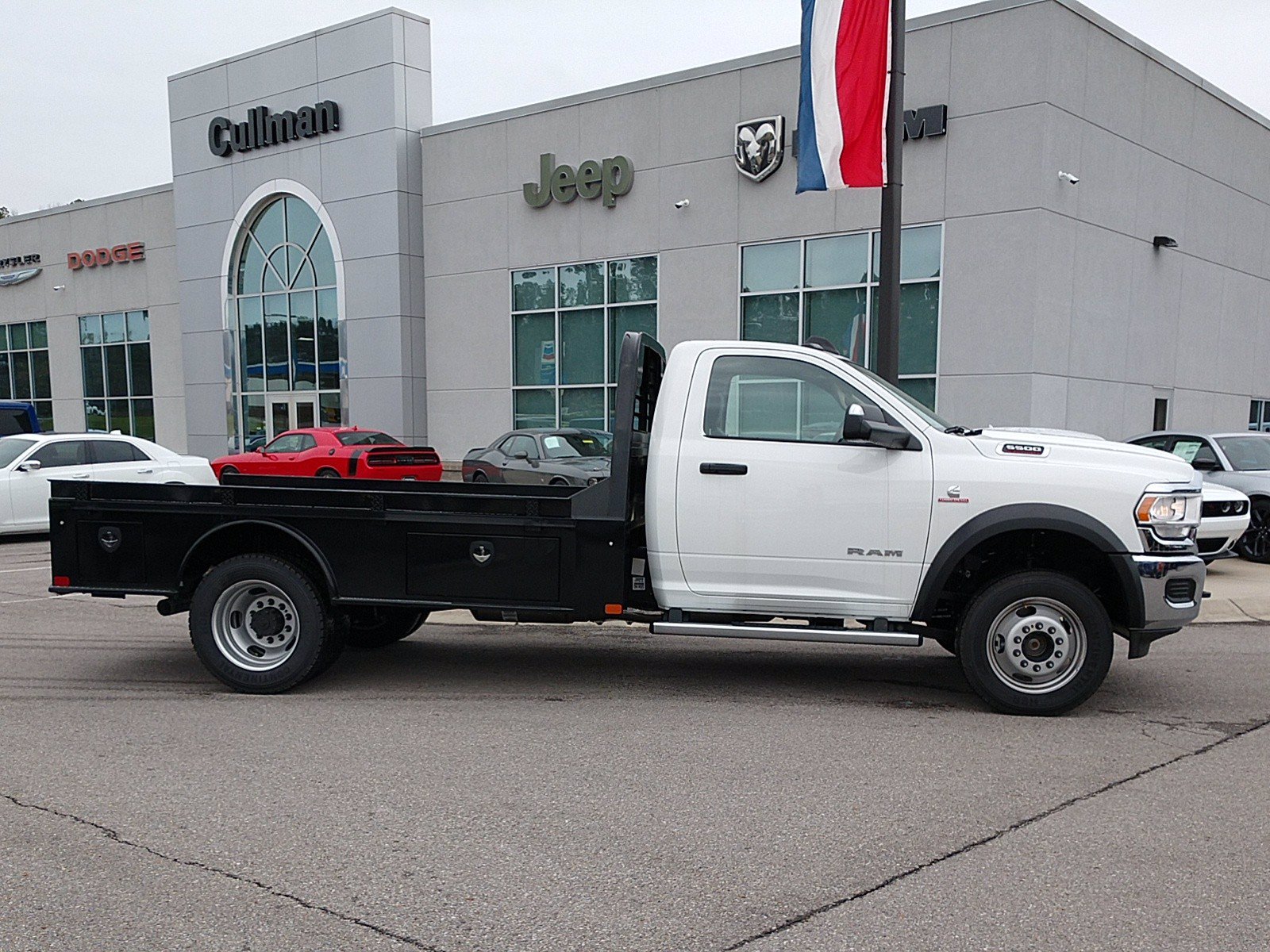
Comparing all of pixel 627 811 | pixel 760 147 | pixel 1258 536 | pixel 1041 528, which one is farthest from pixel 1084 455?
pixel 760 147

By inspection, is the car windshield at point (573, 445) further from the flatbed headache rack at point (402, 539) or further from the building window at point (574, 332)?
the flatbed headache rack at point (402, 539)

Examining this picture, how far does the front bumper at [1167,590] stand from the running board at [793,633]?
1263mm

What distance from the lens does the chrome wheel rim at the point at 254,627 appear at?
6.56 m

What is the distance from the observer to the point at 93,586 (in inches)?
262

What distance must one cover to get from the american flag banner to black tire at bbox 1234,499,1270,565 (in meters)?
5.90

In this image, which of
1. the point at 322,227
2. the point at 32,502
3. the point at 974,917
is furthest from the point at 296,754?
the point at 322,227

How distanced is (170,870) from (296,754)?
4.66 feet

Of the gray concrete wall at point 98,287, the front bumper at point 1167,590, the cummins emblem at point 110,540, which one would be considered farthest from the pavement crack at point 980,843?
the gray concrete wall at point 98,287

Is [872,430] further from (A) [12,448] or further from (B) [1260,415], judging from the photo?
(B) [1260,415]

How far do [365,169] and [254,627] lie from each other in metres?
21.1

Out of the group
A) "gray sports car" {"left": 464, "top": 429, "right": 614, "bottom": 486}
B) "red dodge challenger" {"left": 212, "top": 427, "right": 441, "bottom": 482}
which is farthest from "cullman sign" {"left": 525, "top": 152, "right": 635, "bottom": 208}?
"red dodge challenger" {"left": 212, "top": 427, "right": 441, "bottom": 482}

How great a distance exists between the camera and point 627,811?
4.53m

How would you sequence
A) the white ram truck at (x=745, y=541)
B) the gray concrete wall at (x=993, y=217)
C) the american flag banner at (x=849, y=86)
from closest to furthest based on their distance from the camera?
the white ram truck at (x=745, y=541) → the american flag banner at (x=849, y=86) → the gray concrete wall at (x=993, y=217)

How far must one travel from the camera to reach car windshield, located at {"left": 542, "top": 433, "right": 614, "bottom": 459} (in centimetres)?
1798
